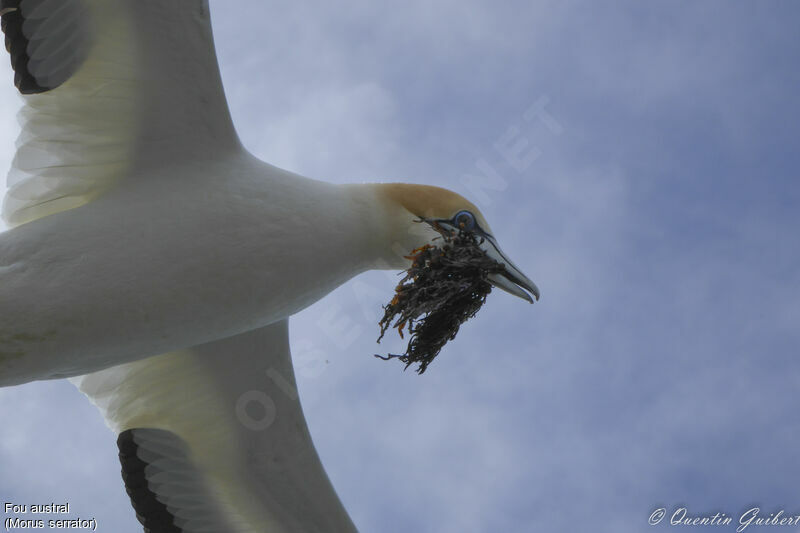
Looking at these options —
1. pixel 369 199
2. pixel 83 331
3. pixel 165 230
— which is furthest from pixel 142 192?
pixel 369 199

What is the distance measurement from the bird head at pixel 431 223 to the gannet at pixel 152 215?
0.02 meters

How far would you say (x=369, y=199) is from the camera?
8.99 m

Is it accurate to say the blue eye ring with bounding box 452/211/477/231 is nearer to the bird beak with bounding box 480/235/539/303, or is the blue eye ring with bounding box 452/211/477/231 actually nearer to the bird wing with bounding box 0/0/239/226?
the bird beak with bounding box 480/235/539/303

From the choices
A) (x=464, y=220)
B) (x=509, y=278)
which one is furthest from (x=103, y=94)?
(x=509, y=278)

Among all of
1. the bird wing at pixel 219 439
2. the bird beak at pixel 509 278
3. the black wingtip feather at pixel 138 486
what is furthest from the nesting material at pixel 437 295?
the black wingtip feather at pixel 138 486

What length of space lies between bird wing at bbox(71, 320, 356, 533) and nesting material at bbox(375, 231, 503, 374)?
5.97ft

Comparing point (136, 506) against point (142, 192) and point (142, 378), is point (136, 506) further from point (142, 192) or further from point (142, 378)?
point (142, 192)

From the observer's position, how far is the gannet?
7.77m

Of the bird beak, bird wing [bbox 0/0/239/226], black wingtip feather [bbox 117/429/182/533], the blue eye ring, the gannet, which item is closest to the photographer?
the gannet

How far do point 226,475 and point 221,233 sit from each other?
333 cm

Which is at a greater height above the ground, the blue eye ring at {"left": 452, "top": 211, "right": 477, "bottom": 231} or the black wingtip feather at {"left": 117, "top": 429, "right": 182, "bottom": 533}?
the blue eye ring at {"left": 452, "top": 211, "right": 477, "bottom": 231}

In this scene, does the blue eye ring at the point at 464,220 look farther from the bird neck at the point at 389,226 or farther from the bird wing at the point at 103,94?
the bird wing at the point at 103,94

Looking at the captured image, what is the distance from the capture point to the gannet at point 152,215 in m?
7.77

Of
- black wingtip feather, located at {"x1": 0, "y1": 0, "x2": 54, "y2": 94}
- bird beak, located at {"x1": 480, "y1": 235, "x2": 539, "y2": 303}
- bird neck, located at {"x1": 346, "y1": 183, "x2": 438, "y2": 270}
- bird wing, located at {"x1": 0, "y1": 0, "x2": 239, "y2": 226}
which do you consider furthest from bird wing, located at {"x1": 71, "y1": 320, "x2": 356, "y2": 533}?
black wingtip feather, located at {"x1": 0, "y1": 0, "x2": 54, "y2": 94}
